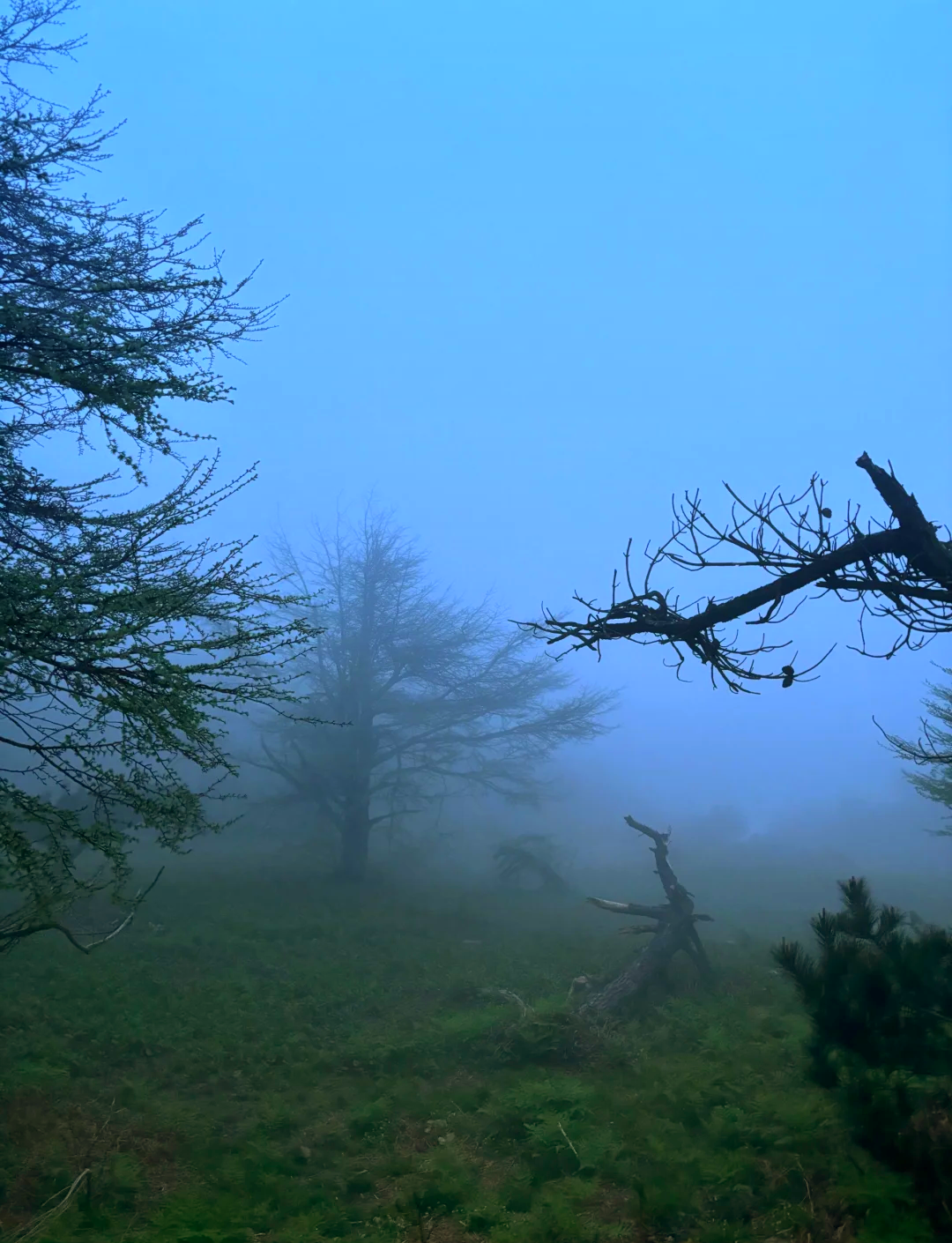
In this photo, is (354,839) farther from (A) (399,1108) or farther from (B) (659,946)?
(A) (399,1108)

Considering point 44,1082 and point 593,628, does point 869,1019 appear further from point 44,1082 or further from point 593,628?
point 44,1082

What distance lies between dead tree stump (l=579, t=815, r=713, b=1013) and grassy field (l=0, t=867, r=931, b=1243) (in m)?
0.39

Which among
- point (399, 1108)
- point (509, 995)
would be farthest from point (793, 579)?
point (509, 995)

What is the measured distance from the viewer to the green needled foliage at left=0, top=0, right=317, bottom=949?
5660mm

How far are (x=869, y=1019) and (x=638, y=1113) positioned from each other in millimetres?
3889

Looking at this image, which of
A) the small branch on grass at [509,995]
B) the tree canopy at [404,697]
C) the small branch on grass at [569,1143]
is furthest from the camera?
the tree canopy at [404,697]

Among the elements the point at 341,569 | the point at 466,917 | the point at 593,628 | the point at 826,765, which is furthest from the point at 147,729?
the point at 826,765

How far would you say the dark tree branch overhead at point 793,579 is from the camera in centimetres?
437

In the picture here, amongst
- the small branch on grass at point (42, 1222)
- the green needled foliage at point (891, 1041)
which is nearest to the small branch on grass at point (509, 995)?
the small branch on grass at point (42, 1222)

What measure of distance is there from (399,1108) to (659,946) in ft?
23.2

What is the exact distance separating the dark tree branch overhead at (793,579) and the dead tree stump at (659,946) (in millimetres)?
9184

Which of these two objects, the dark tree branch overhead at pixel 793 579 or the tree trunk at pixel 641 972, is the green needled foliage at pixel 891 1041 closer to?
the dark tree branch overhead at pixel 793 579

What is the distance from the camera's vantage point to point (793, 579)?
4.62 m

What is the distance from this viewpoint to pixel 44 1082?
344 inches
